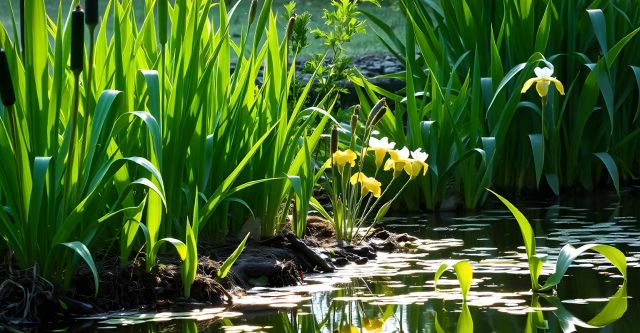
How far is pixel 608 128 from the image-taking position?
444 cm

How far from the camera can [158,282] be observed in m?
2.16

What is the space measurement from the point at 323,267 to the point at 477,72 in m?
1.81

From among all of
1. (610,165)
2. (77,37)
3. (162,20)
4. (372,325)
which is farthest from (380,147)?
(610,165)

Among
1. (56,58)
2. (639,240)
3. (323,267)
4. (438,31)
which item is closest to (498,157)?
(438,31)

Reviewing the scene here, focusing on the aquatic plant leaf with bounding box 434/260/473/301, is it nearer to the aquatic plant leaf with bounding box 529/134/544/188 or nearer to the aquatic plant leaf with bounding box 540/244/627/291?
the aquatic plant leaf with bounding box 540/244/627/291

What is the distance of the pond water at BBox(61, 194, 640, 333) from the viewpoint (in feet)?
6.04

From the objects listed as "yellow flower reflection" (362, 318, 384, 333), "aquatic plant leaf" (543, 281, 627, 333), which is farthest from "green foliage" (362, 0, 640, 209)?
"yellow flower reflection" (362, 318, 384, 333)

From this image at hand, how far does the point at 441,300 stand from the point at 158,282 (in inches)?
30.2

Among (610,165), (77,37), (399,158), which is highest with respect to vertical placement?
(77,37)

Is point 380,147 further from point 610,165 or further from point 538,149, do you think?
point 610,165

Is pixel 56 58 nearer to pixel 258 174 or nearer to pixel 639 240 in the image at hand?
pixel 258 174

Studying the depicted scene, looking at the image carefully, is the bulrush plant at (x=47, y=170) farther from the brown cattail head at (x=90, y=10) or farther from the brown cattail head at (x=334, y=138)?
the brown cattail head at (x=334, y=138)

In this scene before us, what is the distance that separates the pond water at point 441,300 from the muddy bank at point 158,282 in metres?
0.07

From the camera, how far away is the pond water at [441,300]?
6.04ft
